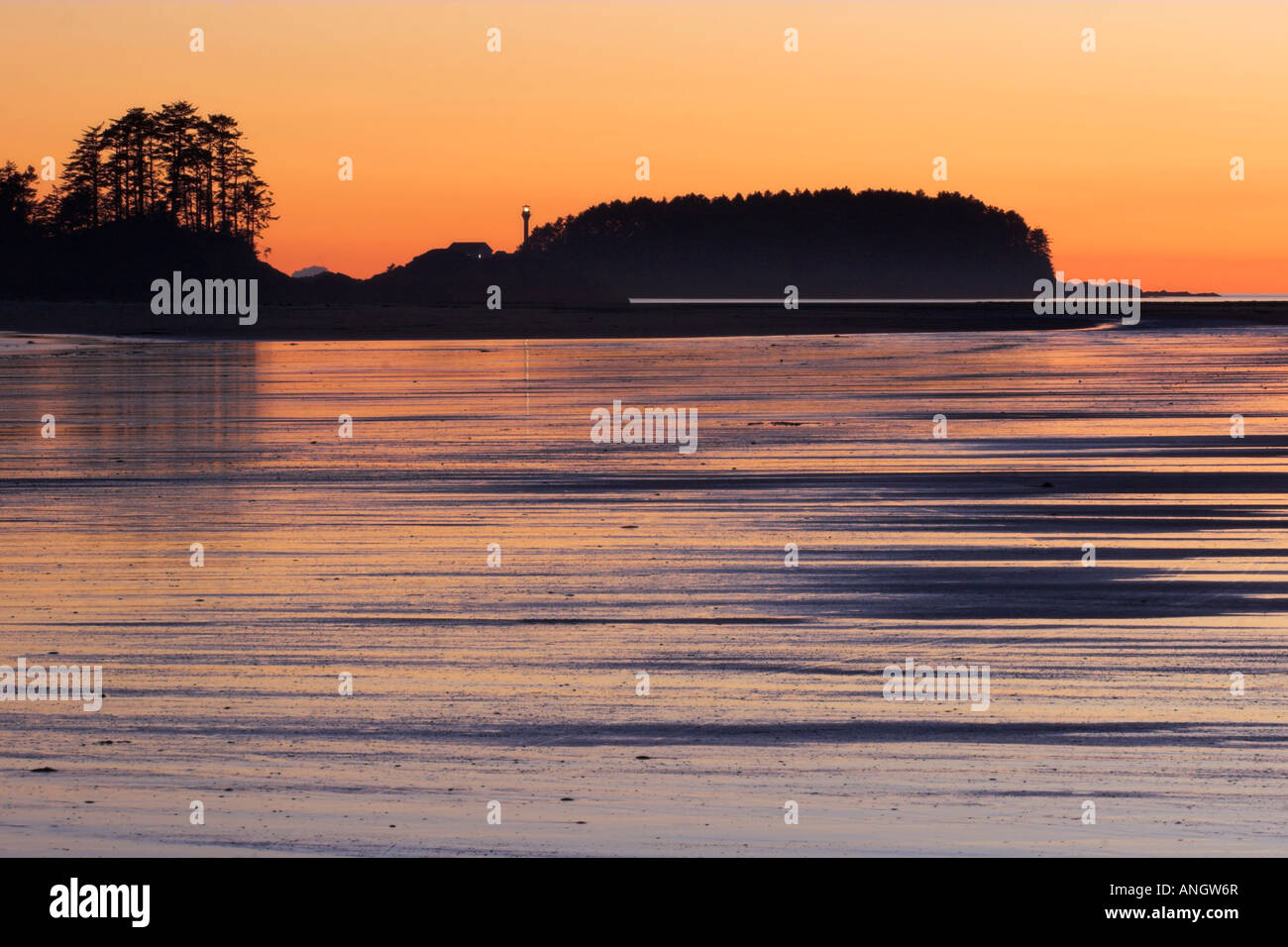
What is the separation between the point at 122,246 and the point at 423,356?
110 m

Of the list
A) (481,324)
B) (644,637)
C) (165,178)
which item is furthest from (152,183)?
(644,637)

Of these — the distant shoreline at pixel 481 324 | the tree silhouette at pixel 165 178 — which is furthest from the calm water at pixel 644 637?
the tree silhouette at pixel 165 178

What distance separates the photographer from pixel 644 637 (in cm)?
1042

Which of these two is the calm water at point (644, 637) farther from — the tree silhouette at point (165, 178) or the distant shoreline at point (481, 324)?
the tree silhouette at point (165, 178)

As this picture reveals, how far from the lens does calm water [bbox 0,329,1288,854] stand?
6.99m

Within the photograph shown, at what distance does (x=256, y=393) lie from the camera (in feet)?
110

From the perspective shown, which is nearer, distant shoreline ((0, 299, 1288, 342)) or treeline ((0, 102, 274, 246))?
distant shoreline ((0, 299, 1288, 342))

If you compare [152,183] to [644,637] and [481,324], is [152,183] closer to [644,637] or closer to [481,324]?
[481,324]

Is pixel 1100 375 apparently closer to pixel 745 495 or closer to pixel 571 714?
pixel 745 495

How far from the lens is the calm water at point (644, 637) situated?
699 centimetres

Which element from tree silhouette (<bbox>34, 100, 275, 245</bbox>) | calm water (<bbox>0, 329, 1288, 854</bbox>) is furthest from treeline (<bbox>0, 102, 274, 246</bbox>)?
calm water (<bbox>0, 329, 1288, 854</bbox>)

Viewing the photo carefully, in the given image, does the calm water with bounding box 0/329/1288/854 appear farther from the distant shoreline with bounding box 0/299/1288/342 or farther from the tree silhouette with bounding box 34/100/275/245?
the tree silhouette with bounding box 34/100/275/245

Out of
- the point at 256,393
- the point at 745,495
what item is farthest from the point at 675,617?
the point at 256,393

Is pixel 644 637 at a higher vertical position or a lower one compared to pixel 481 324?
lower
